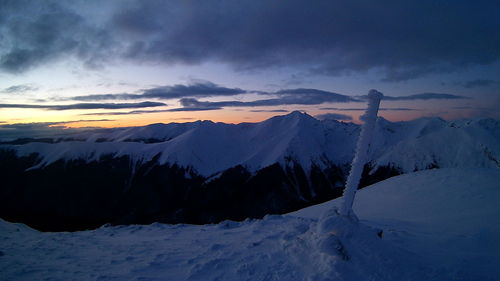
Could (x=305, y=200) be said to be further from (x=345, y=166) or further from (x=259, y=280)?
(x=259, y=280)

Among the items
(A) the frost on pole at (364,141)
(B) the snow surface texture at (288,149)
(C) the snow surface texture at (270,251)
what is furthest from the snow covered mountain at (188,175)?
(A) the frost on pole at (364,141)

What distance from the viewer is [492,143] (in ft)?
390

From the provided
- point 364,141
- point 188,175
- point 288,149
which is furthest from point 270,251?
point 288,149

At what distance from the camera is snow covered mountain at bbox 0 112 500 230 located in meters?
127

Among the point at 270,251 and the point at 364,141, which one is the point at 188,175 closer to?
the point at 270,251

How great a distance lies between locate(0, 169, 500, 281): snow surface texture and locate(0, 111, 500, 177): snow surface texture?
12577 cm

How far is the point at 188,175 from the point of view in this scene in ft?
487

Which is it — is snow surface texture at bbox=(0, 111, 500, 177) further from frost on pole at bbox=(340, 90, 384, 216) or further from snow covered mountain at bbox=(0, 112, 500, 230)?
frost on pole at bbox=(340, 90, 384, 216)

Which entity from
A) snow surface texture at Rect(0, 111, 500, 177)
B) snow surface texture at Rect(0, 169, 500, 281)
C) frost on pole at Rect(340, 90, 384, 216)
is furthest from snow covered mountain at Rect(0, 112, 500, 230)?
frost on pole at Rect(340, 90, 384, 216)

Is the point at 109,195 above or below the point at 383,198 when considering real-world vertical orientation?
below

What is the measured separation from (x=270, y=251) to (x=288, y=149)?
158859 millimetres

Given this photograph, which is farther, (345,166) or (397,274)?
(345,166)

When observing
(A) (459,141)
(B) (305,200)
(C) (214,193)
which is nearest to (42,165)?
(C) (214,193)

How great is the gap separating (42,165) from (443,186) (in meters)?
185
